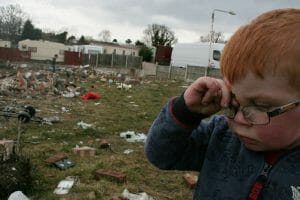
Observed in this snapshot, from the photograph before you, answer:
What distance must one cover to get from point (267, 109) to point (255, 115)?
0.15 feet

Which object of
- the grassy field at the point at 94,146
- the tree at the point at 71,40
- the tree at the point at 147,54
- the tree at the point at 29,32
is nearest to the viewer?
the grassy field at the point at 94,146

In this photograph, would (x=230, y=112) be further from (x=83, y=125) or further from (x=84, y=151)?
(x=83, y=125)

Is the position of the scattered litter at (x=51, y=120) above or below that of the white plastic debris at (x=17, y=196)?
below

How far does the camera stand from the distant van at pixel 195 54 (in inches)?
1320

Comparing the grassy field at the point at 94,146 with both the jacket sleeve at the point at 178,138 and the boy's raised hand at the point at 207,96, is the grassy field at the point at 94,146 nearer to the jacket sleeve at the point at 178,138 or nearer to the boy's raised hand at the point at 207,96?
the jacket sleeve at the point at 178,138

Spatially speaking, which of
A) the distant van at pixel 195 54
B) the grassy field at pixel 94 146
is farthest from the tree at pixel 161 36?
the grassy field at pixel 94 146

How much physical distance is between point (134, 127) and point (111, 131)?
778 millimetres

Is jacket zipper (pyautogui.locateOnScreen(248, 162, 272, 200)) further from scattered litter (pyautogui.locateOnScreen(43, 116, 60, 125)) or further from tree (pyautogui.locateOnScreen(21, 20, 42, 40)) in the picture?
tree (pyautogui.locateOnScreen(21, 20, 42, 40))

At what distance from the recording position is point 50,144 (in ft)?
25.1

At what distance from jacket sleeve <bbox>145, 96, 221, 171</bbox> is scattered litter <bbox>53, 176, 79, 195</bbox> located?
3420 millimetres

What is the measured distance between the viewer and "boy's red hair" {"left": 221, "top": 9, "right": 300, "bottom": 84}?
144 cm

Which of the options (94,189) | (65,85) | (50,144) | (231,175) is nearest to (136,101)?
(65,85)

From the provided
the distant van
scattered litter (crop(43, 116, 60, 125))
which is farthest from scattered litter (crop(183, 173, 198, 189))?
the distant van

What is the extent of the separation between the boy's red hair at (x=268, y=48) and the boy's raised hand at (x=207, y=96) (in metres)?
0.07
